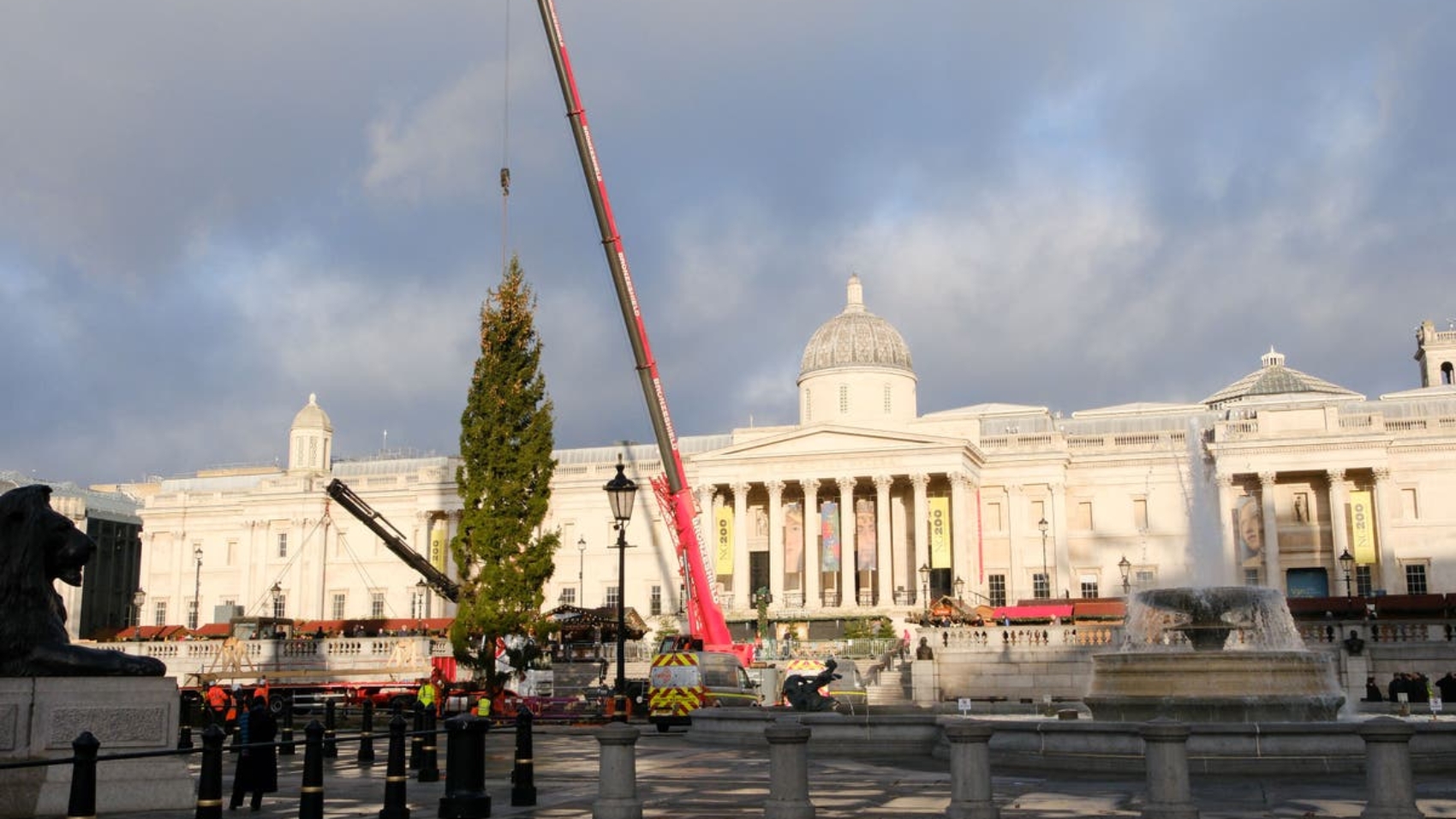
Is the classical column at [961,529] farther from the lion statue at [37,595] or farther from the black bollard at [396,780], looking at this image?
the lion statue at [37,595]

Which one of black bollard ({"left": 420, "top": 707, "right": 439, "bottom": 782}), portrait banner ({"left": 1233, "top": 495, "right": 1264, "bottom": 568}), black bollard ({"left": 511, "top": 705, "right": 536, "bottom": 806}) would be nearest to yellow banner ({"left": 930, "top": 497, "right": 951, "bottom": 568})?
portrait banner ({"left": 1233, "top": 495, "right": 1264, "bottom": 568})

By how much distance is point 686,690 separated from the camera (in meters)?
34.7

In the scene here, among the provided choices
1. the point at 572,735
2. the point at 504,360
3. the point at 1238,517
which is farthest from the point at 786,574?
the point at 572,735

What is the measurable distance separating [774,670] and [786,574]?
35.0 metres

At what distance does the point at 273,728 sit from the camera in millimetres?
20094

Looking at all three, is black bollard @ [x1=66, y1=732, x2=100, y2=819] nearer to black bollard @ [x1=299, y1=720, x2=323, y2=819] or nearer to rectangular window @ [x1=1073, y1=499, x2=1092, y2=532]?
black bollard @ [x1=299, y1=720, x2=323, y2=819]

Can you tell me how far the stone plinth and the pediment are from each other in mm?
60573

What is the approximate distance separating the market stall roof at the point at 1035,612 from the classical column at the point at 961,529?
10175 mm

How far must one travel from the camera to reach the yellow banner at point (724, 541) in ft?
258

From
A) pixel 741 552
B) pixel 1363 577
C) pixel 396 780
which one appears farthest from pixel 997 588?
pixel 396 780

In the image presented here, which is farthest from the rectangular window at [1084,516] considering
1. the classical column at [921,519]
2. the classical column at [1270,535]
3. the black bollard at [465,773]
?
the black bollard at [465,773]

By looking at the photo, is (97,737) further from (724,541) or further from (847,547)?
(724,541)

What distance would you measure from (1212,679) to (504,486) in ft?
97.1

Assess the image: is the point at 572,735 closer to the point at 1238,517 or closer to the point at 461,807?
the point at 461,807
